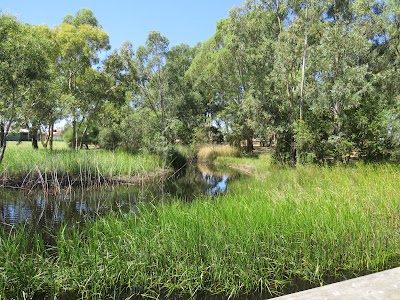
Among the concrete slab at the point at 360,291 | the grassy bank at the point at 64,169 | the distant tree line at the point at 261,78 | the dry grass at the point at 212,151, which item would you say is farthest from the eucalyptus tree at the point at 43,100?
the dry grass at the point at 212,151

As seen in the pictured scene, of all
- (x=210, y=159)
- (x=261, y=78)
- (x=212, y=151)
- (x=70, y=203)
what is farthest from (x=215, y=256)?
(x=212, y=151)

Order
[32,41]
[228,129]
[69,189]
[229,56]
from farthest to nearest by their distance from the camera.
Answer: [228,129] → [229,56] → [69,189] → [32,41]

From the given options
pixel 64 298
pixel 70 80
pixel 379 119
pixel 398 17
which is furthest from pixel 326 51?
pixel 70 80

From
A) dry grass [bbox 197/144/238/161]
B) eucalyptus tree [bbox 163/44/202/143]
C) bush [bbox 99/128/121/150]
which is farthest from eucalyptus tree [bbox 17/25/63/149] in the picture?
eucalyptus tree [bbox 163/44/202/143]

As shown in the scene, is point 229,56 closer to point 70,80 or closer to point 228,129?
point 228,129

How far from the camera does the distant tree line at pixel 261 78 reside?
13484 millimetres

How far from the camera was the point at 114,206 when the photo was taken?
32.7 ft

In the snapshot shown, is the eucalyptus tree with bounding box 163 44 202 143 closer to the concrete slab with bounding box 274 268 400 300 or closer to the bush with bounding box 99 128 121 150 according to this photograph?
the bush with bounding box 99 128 121 150

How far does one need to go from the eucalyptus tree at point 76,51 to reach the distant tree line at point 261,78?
7 centimetres

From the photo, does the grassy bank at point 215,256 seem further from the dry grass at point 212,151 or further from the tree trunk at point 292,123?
the dry grass at point 212,151

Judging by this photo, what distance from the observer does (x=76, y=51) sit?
2017cm

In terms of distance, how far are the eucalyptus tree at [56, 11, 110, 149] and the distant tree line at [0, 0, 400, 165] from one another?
0.07 metres

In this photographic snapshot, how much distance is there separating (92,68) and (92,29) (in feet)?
8.45

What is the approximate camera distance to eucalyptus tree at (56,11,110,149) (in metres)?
19.7
